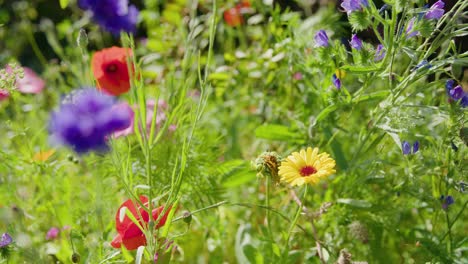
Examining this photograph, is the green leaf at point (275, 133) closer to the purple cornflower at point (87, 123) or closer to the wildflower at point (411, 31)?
the wildflower at point (411, 31)

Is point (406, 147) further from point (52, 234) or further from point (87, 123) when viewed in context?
point (52, 234)

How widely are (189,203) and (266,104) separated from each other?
0.43 metres

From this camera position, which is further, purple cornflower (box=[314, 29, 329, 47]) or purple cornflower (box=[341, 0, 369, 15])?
purple cornflower (box=[314, 29, 329, 47])

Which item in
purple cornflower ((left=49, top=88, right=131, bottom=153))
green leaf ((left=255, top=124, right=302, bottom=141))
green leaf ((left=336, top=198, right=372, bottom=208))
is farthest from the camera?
green leaf ((left=255, top=124, right=302, bottom=141))

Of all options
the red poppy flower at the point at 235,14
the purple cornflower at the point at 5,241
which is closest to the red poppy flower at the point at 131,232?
the purple cornflower at the point at 5,241

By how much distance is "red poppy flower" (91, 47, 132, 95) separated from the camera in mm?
1490

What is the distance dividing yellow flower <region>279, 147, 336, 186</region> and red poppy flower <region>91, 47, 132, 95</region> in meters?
0.60

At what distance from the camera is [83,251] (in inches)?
47.1

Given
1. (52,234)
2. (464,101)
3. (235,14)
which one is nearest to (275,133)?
(464,101)

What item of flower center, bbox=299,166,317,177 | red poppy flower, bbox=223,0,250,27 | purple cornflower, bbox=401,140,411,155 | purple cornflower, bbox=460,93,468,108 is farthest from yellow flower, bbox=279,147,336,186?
red poppy flower, bbox=223,0,250,27

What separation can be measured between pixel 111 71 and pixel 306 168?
2.15 ft

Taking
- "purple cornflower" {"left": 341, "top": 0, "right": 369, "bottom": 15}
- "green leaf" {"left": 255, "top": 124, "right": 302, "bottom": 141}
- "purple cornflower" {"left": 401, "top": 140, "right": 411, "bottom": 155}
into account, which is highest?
"purple cornflower" {"left": 341, "top": 0, "right": 369, "bottom": 15}

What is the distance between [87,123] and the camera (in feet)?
2.66

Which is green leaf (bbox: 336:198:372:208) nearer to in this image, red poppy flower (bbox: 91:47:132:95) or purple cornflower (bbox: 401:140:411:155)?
purple cornflower (bbox: 401:140:411:155)
